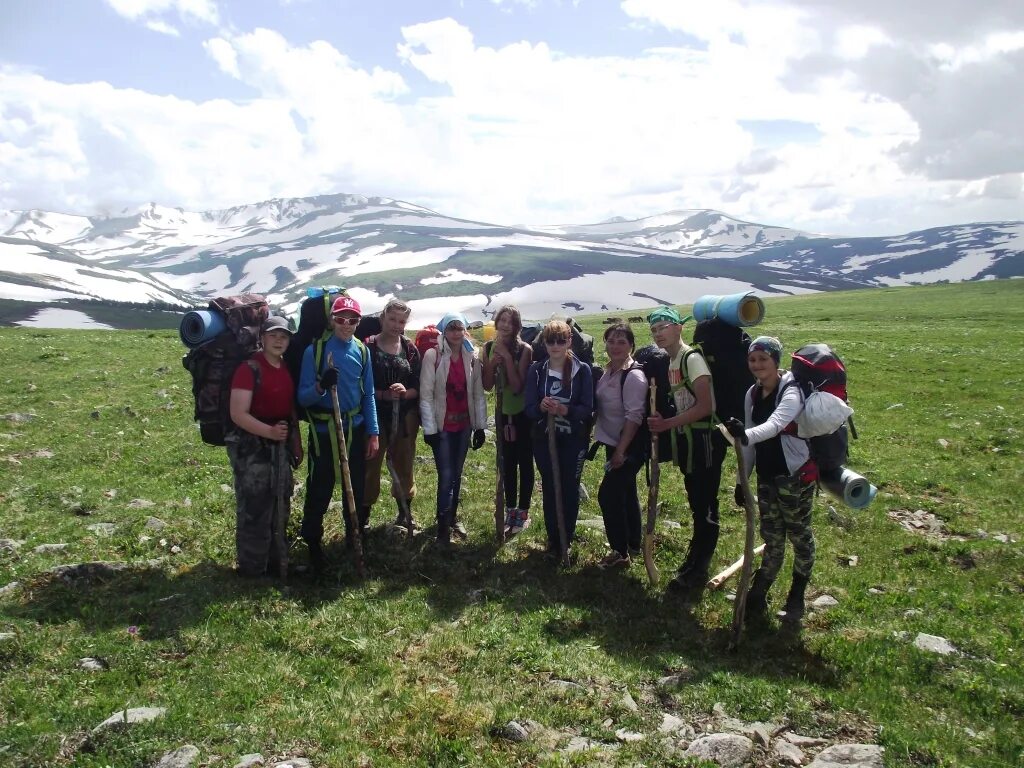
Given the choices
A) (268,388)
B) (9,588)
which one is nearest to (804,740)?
(268,388)

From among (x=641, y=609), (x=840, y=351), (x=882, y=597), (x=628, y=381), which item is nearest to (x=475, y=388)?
(x=628, y=381)

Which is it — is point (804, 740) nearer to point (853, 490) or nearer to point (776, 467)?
point (853, 490)

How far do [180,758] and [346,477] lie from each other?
391 centimetres

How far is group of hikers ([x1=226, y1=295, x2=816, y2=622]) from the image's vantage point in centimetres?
807

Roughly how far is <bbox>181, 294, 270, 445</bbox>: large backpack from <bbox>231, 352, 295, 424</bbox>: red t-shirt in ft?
0.58

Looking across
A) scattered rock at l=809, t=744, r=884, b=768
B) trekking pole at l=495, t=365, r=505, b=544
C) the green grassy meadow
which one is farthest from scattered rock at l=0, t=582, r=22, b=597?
scattered rock at l=809, t=744, r=884, b=768

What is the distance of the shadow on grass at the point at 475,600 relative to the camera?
7.50 metres

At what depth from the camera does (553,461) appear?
378 inches

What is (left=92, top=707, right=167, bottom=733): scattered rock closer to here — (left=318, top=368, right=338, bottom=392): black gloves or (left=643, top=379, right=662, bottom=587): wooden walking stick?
(left=318, top=368, right=338, bottom=392): black gloves

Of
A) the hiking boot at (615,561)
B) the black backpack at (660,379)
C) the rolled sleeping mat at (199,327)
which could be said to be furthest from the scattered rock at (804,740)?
the rolled sleeping mat at (199,327)

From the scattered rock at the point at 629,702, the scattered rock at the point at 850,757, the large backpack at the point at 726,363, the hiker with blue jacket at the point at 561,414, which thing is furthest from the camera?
the hiker with blue jacket at the point at 561,414

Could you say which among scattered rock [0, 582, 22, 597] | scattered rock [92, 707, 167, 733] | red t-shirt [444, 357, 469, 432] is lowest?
scattered rock [92, 707, 167, 733]

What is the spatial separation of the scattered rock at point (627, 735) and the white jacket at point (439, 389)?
479 centimetres

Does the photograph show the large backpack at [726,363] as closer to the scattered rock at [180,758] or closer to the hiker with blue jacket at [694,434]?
the hiker with blue jacket at [694,434]
